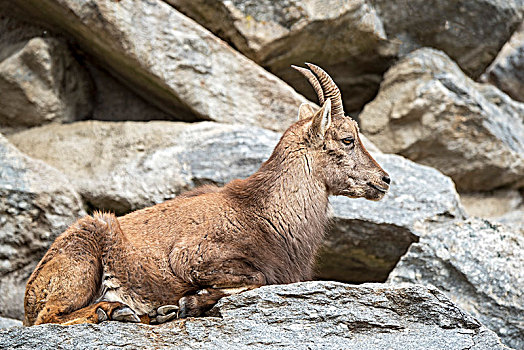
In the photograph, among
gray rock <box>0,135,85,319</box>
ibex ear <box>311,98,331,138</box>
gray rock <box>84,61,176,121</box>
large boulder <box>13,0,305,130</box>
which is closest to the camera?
ibex ear <box>311,98,331,138</box>

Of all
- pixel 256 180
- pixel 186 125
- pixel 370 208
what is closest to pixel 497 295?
pixel 370 208

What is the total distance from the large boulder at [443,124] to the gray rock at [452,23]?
0.39m

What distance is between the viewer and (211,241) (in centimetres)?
547

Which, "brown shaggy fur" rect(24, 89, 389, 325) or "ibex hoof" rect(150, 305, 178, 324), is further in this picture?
"brown shaggy fur" rect(24, 89, 389, 325)

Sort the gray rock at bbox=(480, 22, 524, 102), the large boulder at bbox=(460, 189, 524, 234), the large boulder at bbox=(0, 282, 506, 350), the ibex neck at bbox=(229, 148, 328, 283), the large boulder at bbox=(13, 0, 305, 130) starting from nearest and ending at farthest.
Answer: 1. the large boulder at bbox=(0, 282, 506, 350)
2. the ibex neck at bbox=(229, 148, 328, 283)
3. the large boulder at bbox=(13, 0, 305, 130)
4. the large boulder at bbox=(460, 189, 524, 234)
5. the gray rock at bbox=(480, 22, 524, 102)

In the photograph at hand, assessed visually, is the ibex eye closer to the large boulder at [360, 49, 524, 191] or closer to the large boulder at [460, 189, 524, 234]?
the large boulder at [360, 49, 524, 191]

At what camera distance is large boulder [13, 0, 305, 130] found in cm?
873

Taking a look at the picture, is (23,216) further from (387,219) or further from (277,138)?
(387,219)

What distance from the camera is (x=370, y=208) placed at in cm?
812

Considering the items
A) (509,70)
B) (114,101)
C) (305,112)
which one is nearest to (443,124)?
(509,70)

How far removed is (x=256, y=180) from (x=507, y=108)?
680 cm

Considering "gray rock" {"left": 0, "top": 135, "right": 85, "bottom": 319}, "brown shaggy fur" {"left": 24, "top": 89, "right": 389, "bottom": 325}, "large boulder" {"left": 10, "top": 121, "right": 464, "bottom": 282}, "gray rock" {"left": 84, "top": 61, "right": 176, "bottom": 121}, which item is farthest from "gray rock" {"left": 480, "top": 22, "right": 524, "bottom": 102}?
"gray rock" {"left": 0, "top": 135, "right": 85, "bottom": 319}

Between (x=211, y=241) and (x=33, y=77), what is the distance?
4.91m

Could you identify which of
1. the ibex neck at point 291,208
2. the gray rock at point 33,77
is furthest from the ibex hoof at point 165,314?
the gray rock at point 33,77
